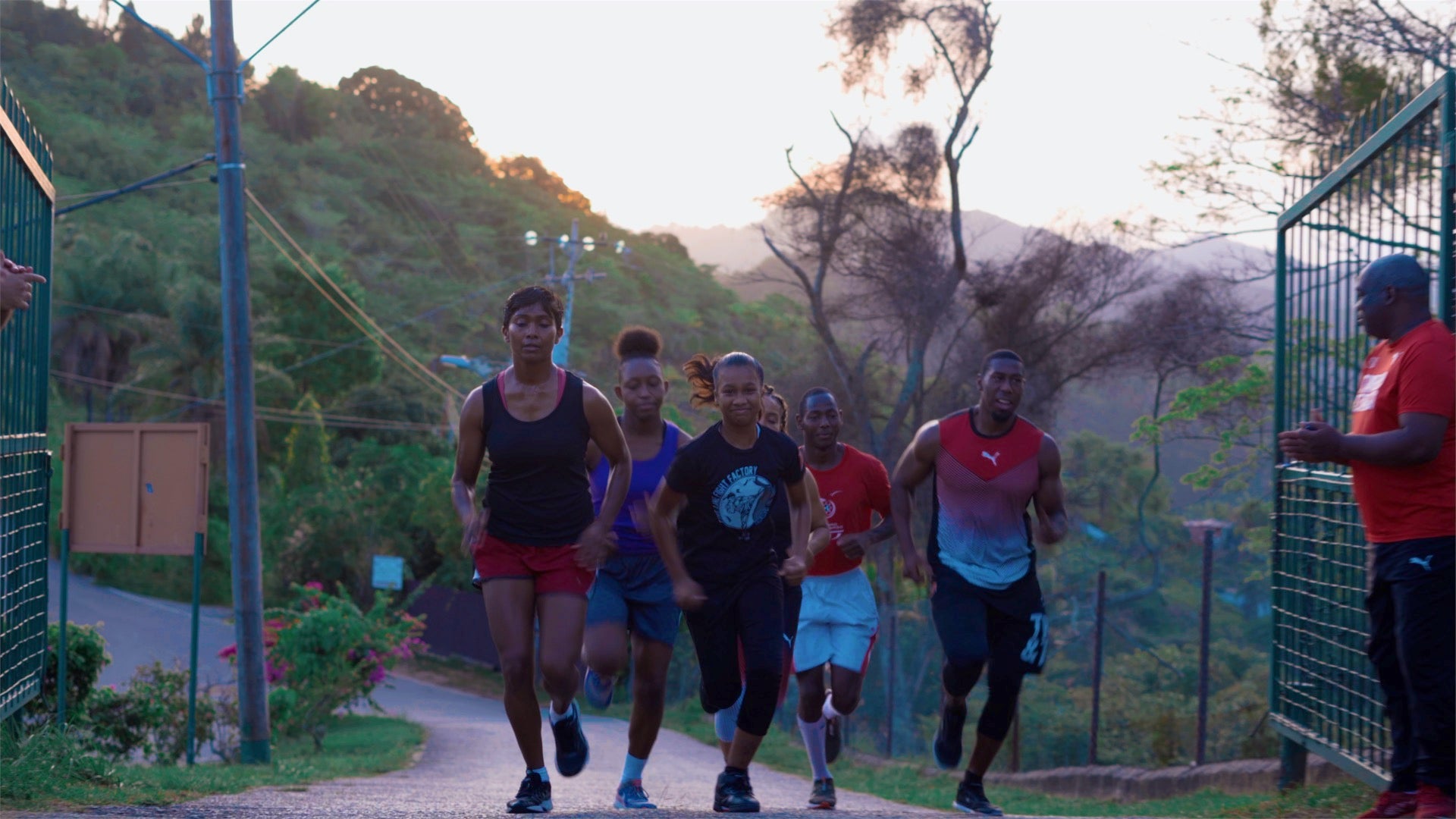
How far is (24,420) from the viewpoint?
7.97 metres

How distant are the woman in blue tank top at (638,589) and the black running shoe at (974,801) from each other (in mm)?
1681

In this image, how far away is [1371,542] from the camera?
17.5 feet

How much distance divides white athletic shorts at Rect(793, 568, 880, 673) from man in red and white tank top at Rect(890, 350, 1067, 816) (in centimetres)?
75

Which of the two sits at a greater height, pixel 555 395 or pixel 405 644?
pixel 555 395

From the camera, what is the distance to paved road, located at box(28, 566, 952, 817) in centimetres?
659

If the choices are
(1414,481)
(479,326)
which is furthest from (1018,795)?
(479,326)

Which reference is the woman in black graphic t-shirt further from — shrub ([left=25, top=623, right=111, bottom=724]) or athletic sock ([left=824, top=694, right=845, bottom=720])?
shrub ([left=25, top=623, right=111, bottom=724])

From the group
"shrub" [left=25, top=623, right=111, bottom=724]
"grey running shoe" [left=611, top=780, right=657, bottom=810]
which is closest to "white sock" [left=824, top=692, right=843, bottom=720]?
"grey running shoe" [left=611, top=780, right=657, bottom=810]

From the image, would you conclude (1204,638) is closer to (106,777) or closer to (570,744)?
(570,744)

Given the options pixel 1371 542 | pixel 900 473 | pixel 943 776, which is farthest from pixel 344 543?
pixel 1371 542

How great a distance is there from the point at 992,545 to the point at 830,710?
1.70 metres

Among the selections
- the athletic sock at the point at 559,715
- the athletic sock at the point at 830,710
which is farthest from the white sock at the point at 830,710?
the athletic sock at the point at 559,715

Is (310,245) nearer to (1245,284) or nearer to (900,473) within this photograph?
(1245,284)

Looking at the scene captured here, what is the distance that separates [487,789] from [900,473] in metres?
4.64
